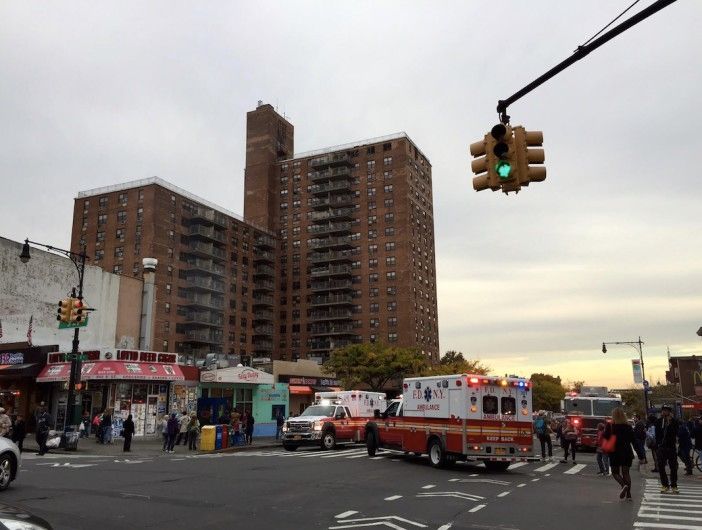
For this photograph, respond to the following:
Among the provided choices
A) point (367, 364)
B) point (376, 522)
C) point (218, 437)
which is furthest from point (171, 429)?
point (367, 364)

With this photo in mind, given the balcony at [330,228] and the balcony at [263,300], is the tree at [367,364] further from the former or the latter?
the balcony at [330,228]

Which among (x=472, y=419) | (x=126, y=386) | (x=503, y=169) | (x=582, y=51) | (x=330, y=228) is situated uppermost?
(x=330, y=228)

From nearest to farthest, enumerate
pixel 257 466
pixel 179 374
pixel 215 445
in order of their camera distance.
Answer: pixel 257 466
pixel 215 445
pixel 179 374

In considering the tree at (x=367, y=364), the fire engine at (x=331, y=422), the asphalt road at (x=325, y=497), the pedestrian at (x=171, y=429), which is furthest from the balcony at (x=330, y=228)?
the asphalt road at (x=325, y=497)

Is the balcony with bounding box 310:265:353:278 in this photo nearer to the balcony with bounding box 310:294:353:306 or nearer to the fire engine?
the balcony with bounding box 310:294:353:306

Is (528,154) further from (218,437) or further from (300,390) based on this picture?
(300,390)

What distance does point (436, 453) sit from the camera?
763 inches

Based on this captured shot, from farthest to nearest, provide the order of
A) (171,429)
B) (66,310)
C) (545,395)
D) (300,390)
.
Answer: (545,395), (300,390), (171,429), (66,310)

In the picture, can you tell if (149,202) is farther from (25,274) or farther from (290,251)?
(25,274)

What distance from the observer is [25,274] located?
4794 cm

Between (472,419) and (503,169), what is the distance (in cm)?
1116

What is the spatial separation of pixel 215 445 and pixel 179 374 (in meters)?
8.51

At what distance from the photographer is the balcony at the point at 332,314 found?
104312 mm

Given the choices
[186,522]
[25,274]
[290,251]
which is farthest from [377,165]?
[186,522]
